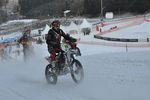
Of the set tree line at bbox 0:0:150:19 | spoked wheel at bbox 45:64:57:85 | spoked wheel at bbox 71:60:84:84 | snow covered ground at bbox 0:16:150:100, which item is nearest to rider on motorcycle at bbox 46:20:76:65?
spoked wheel at bbox 45:64:57:85

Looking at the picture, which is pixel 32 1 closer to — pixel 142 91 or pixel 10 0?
pixel 10 0

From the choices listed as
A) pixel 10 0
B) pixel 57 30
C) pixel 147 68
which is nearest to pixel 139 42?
pixel 147 68

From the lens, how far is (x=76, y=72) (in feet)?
23.0

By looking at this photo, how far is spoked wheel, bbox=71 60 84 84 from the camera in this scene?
22.8 feet

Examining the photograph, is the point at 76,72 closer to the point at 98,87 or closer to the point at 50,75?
the point at 98,87

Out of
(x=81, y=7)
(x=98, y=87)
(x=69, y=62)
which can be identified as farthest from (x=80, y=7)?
(x=98, y=87)

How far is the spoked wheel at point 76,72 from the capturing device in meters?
6.94

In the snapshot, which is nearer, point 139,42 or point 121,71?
point 121,71

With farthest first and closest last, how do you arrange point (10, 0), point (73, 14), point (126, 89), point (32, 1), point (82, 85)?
point (10, 0)
point (32, 1)
point (73, 14)
point (82, 85)
point (126, 89)

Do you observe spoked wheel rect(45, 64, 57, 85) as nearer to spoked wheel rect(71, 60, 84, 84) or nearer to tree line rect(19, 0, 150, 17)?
spoked wheel rect(71, 60, 84, 84)

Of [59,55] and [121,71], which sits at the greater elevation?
[59,55]

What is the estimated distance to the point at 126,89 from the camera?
598 cm

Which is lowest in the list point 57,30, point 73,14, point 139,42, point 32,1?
point 139,42

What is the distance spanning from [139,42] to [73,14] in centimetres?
6347
